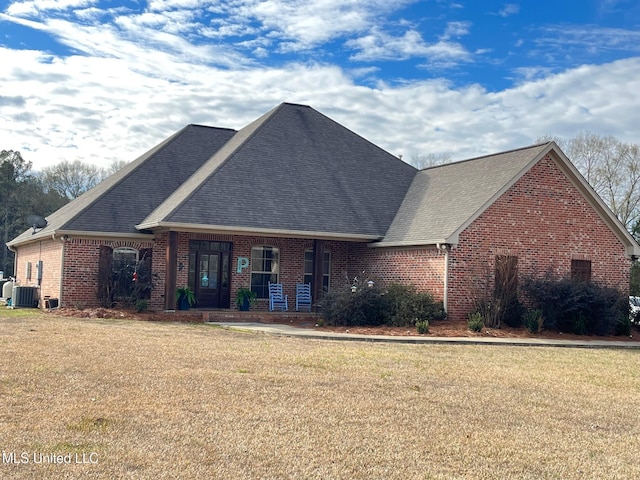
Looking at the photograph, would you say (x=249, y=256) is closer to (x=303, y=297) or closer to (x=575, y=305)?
(x=303, y=297)

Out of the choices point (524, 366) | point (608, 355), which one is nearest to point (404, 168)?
point (608, 355)

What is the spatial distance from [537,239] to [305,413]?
15867 mm

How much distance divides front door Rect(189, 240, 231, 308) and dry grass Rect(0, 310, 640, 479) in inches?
404

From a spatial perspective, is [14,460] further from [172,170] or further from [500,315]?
[172,170]

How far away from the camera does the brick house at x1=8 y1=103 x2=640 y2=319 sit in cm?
2170

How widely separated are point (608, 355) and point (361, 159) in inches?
568

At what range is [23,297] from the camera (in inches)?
1017

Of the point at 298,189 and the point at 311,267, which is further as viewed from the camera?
the point at 311,267

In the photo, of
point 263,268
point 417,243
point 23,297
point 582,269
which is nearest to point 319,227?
point 263,268

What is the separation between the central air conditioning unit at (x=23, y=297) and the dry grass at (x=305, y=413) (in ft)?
41.4

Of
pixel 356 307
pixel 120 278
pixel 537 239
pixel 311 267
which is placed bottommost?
pixel 356 307

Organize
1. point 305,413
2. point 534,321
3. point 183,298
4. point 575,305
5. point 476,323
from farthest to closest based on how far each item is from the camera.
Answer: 1. point 183,298
2. point 575,305
3. point 534,321
4. point 476,323
5. point 305,413

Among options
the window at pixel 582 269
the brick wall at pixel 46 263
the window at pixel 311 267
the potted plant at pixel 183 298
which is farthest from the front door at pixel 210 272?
the window at pixel 582 269

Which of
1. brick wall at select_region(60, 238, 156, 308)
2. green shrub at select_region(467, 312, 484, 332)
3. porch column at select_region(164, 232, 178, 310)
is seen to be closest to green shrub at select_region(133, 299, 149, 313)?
porch column at select_region(164, 232, 178, 310)
